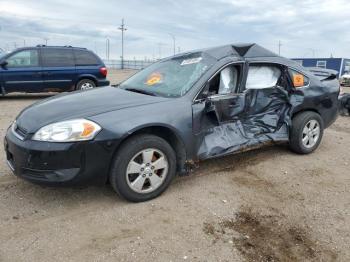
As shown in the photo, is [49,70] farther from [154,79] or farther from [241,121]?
[241,121]

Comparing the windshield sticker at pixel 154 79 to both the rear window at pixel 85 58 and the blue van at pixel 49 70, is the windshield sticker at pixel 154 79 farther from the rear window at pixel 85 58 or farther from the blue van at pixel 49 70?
the rear window at pixel 85 58

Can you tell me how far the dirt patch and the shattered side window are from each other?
5.94 ft

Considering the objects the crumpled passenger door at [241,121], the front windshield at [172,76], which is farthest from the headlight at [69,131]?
the crumpled passenger door at [241,121]

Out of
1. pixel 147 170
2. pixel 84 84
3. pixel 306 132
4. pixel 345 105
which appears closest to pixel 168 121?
pixel 147 170

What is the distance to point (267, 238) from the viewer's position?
3.02 m

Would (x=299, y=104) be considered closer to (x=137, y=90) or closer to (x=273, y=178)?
(x=273, y=178)

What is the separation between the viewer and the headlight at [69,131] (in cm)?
317

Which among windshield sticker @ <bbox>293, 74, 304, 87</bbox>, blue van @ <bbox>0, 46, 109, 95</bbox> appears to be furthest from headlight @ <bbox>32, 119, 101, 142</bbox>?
blue van @ <bbox>0, 46, 109, 95</bbox>

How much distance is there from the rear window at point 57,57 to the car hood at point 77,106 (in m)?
7.33

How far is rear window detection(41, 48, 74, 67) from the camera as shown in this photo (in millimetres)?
10789

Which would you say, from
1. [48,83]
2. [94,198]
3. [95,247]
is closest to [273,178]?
[94,198]

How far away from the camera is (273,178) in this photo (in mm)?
4406

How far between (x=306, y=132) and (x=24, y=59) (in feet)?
28.2

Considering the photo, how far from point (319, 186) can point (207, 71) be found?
189cm
